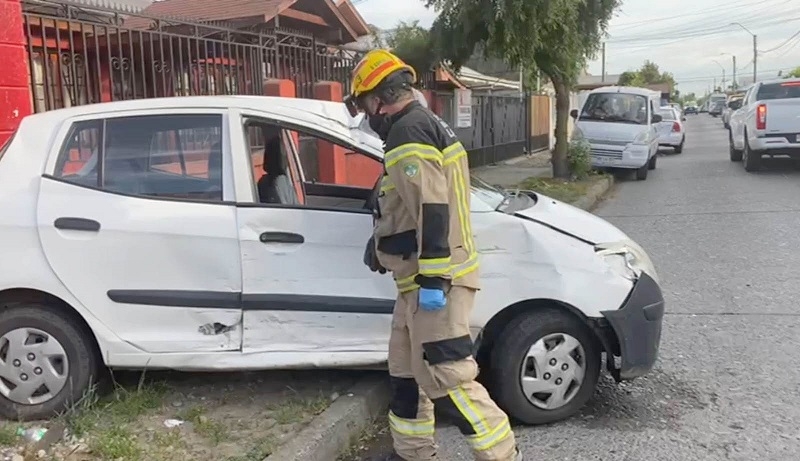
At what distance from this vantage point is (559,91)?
14367 millimetres

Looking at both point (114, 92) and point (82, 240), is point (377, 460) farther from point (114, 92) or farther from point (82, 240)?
point (114, 92)

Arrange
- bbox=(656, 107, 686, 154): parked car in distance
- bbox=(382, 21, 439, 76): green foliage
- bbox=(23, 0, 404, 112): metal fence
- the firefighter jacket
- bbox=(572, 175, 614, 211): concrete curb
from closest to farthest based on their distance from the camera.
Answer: the firefighter jacket → bbox=(23, 0, 404, 112): metal fence → bbox=(572, 175, 614, 211): concrete curb → bbox=(382, 21, 439, 76): green foliage → bbox=(656, 107, 686, 154): parked car in distance

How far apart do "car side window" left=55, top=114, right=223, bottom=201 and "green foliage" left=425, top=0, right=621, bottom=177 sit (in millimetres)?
8835

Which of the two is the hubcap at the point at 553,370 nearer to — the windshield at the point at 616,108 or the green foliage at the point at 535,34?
the green foliage at the point at 535,34

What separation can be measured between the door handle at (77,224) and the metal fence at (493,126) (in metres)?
12.4

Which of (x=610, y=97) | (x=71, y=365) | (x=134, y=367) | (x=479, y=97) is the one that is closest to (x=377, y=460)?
(x=134, y=367)

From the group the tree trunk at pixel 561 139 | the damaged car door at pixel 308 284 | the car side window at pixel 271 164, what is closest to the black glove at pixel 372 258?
the damaged car door at pixel 308 284

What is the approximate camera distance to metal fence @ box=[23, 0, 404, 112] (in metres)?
6.80

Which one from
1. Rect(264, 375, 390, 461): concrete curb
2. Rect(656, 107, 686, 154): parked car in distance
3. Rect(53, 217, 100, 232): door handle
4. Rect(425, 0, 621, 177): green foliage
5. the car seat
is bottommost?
Rect(264, 375, 390, 461): concrete curb

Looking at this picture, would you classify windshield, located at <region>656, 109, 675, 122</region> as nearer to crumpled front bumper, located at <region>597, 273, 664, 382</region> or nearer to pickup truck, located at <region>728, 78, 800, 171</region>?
pickup truck, located at <region>728, 78, 800, 171</region>

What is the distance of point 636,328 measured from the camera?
403cm

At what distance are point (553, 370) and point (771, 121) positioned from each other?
12.9m

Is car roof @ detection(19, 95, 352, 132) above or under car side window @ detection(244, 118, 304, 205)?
above

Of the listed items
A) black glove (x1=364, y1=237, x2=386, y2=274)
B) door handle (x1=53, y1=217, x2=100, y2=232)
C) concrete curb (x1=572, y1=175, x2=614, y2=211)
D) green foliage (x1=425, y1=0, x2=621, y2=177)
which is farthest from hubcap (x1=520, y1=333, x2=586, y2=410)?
green foliage (x1=425, y1=0, x2=621, y2=177)
